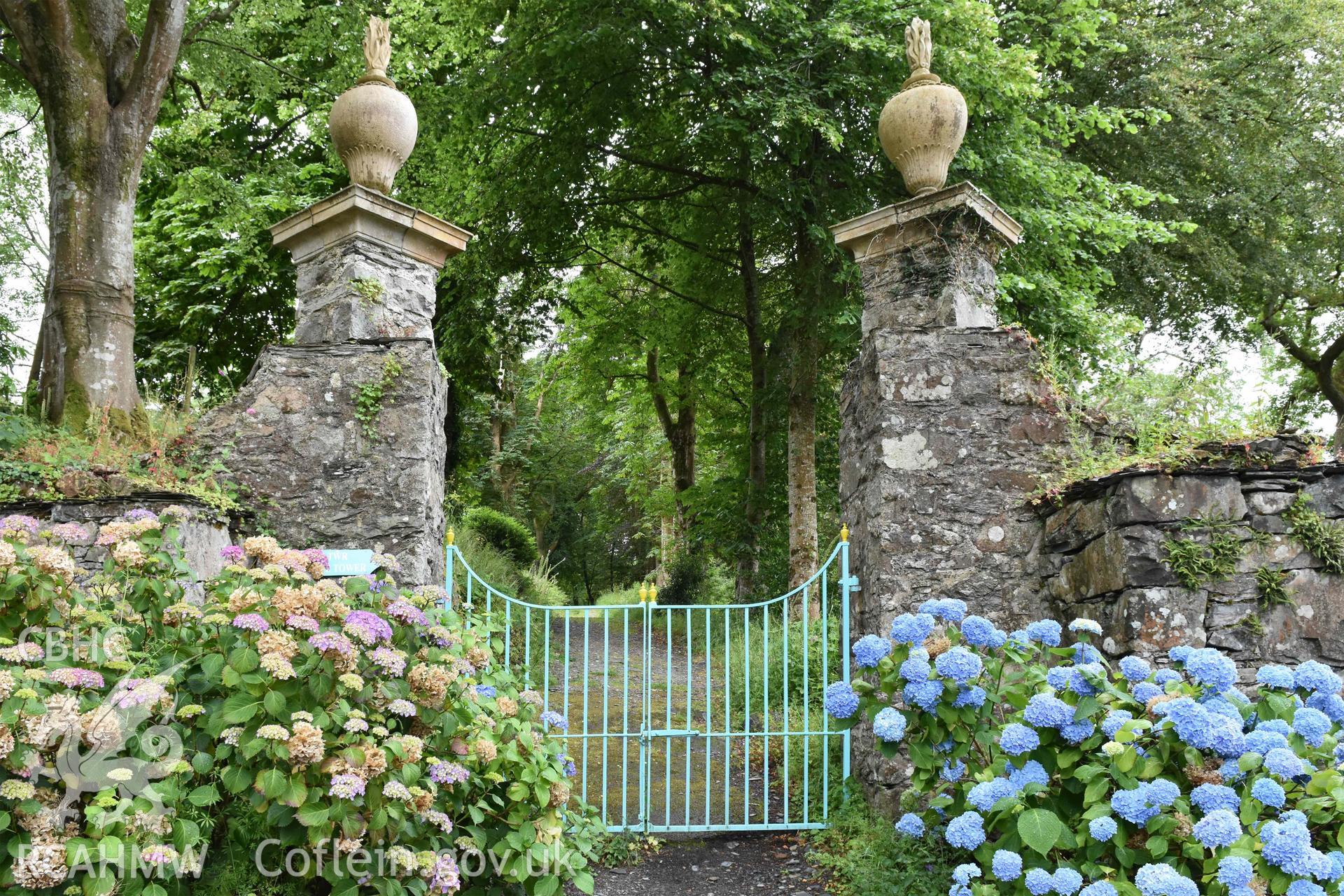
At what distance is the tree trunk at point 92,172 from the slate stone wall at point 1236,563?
5367 mm

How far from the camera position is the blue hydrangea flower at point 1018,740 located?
8.28 feet

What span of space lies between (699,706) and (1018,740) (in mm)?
5319

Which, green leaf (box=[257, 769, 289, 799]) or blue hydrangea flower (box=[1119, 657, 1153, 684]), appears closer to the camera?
green leaf (box=[257, 769, 289, 799])

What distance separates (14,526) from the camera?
107 inches

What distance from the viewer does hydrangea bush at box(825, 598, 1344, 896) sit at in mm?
2227

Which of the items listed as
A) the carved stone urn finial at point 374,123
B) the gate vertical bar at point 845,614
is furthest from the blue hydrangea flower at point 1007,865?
the carved stone urn finial at point 374,123

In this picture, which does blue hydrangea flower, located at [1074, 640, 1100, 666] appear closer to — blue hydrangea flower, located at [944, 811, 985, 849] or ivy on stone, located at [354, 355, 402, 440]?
blue hydrangea flower, located at [944, 811, 985, 849]

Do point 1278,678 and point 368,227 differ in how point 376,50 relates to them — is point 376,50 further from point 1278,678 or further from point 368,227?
point 1278,678

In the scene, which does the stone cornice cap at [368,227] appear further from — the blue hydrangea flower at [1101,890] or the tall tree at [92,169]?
the blue hydrangea flower at [1101,890]

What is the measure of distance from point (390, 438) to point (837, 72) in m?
5.74

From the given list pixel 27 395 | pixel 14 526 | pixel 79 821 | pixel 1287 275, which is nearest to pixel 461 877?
pixel 79 821

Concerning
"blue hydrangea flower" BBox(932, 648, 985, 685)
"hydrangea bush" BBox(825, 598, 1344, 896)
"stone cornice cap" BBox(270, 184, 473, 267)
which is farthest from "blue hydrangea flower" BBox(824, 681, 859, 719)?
"stone cornice cap" BBox(270, 184, 473, 267)

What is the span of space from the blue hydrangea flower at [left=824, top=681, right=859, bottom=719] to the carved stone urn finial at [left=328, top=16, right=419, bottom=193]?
11.5ft

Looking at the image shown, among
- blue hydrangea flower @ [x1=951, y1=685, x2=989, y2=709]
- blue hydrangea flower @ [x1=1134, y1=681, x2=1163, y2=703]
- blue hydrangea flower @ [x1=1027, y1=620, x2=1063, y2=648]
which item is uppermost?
blue hydrangea flower @ [x1=1027, y1=620, x2=1063, y2=648]
